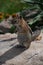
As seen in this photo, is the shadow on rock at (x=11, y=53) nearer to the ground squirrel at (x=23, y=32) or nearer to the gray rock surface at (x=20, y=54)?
the gray rock surface at (x=20, y=54)

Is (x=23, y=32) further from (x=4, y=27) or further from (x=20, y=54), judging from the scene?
(x=4, y=27)

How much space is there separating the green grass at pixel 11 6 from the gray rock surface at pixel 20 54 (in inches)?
130

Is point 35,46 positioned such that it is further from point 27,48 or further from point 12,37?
point 12,37

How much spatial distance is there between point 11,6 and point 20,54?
445cm

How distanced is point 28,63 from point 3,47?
883 millimetres

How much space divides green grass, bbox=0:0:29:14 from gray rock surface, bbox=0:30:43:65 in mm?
3308

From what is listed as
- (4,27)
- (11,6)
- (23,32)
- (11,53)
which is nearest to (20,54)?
(11,53)

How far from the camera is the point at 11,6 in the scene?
10555 millimetres

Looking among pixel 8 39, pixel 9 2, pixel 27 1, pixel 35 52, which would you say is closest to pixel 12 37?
pixel 8 39

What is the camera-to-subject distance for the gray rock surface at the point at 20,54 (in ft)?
19.8

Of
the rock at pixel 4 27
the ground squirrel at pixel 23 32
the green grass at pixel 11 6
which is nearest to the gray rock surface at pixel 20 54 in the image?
the ground squirrel at pixel 23 32

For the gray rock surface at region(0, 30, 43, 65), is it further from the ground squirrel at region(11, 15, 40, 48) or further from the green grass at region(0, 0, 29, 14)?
the green grass at region(0, 0, 29, 14)

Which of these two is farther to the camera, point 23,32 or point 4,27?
point 4,27

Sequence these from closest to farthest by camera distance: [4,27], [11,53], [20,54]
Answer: [20,54]
[11,53]
[4,27]
